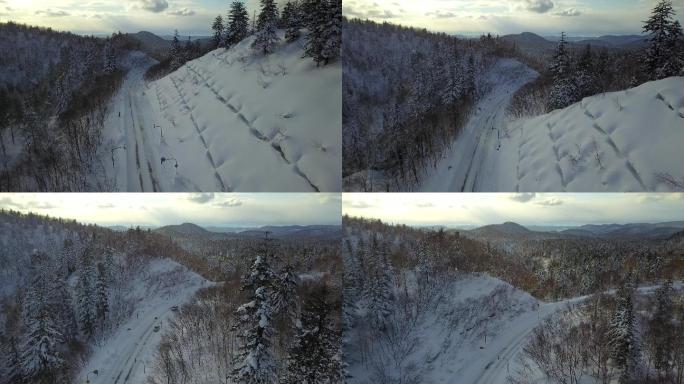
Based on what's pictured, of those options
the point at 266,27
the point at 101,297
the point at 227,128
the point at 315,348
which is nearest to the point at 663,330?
the point at 315,348

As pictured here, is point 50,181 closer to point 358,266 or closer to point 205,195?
point 205,195

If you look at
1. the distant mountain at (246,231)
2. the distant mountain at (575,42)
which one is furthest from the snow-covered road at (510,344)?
the distant mountain at (575,42)

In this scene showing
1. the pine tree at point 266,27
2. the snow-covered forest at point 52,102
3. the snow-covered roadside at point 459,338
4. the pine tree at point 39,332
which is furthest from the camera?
the snow-covered roadside at point 459,338

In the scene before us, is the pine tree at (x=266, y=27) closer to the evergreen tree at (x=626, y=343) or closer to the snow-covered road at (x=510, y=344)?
the snow-covered road at (x=510, y=344)

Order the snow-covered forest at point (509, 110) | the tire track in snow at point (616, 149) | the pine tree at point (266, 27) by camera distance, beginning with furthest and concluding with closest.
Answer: the pine tree at point (266, 27), the snow-covered forest at point (509, 110), the tire track in snow at point (616, 149)

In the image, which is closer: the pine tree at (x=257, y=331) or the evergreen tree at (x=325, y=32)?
the pine tree at (x=257, y=331)

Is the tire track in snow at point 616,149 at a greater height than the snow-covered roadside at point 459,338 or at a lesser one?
greater

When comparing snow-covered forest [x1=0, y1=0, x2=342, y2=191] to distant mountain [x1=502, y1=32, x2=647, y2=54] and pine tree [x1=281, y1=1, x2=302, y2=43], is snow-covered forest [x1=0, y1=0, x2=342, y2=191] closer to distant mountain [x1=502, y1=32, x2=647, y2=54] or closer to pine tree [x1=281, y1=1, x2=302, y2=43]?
pine tree [x1=281, y1=1, x2=302, y2=43]
